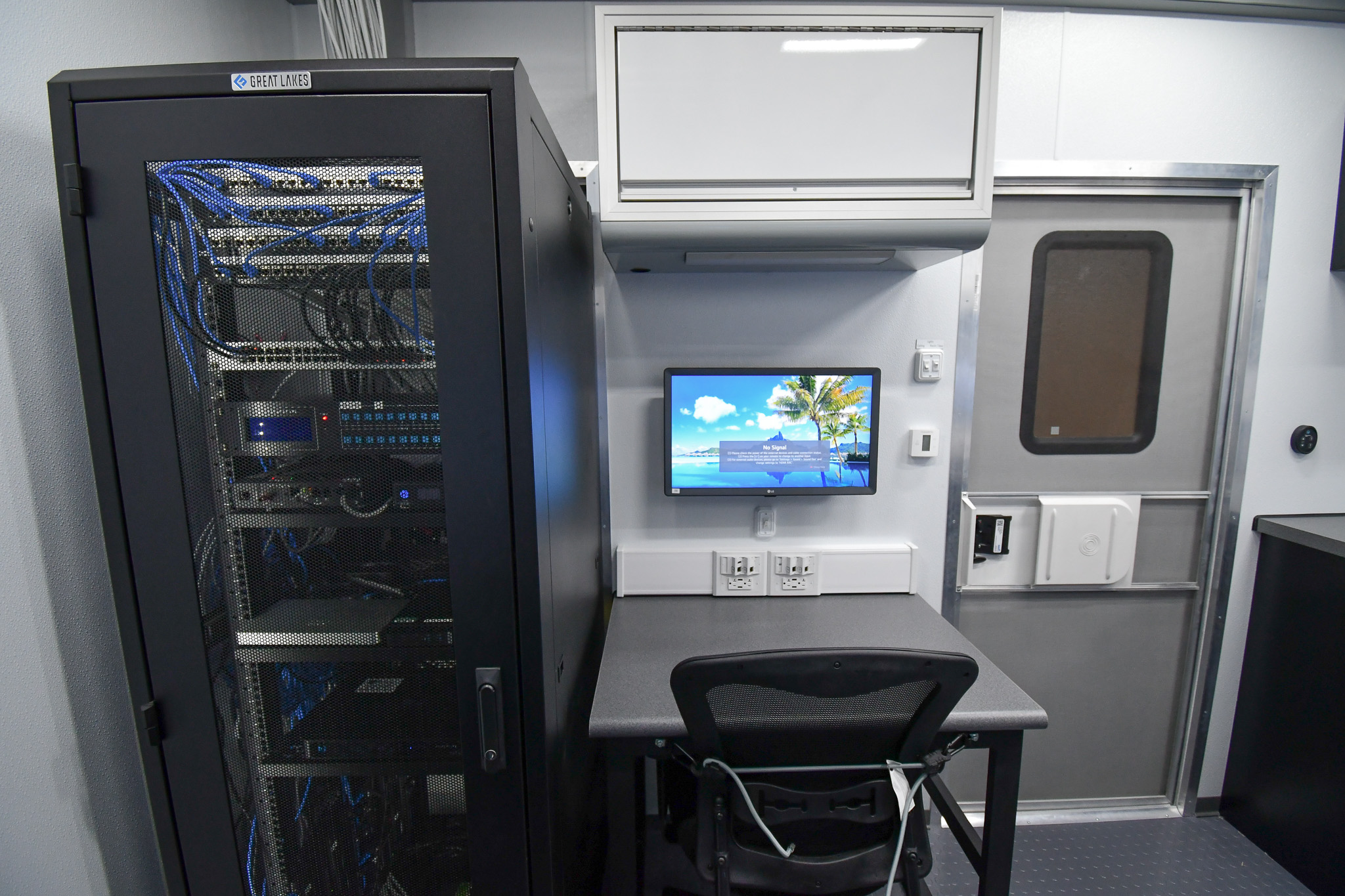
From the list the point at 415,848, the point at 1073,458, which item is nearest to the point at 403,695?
the point at 415,848

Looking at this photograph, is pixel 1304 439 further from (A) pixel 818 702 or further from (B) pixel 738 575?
(A) pixel 818 702

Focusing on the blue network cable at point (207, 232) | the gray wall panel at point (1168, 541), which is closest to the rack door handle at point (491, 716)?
the blue network cable at point (207, 232)

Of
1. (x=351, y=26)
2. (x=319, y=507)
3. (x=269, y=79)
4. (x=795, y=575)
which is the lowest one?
(x=795, y=575)

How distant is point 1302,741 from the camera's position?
1625 millimetres

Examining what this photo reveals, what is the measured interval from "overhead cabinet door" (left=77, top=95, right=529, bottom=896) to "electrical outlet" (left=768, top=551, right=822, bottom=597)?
973mm

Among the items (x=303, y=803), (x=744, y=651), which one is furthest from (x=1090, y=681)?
(x=303, y=803)

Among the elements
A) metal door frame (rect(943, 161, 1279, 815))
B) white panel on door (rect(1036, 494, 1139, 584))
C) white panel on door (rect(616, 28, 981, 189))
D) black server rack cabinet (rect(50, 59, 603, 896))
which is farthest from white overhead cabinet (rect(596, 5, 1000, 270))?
white panel on door (rect(1036, 494, 1139, 584))

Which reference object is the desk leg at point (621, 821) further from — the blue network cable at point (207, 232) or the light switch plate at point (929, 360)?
the light switch plate at point (929, 360)

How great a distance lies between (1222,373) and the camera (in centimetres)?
174

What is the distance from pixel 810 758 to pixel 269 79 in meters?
1.35

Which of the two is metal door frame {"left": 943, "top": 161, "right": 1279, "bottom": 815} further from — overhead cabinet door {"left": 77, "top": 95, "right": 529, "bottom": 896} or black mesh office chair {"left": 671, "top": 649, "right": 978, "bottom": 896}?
overhead cabinet door {"left": 77, "top": 95, "right": 529, "bottom": 896}

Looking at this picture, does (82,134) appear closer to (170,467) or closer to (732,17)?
(170,467)

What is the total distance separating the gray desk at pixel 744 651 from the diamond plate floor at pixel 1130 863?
57 centimetres

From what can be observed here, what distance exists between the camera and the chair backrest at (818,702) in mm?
859
